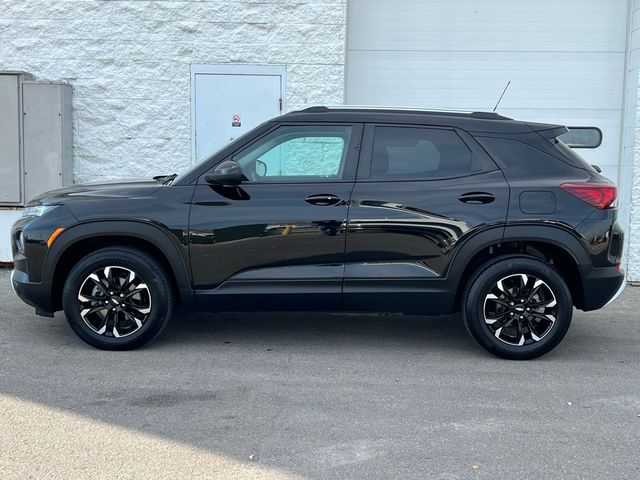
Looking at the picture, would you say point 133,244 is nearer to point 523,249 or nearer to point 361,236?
point 361,236

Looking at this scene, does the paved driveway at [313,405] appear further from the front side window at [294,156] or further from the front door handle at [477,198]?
the front side window at [294,156]

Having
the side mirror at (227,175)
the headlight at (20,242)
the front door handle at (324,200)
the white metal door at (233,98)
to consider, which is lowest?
the headlight at (20,242)

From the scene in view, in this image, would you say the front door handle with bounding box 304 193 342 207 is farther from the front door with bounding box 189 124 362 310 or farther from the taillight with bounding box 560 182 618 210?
the taillight with bounding box 560 182 618 210

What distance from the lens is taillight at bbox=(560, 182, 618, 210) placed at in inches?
218

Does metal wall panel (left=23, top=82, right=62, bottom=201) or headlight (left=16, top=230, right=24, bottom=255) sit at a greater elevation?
metal wall panel (left=23, top=82, right=62, bottom=201)

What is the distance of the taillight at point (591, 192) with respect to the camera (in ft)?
18.2

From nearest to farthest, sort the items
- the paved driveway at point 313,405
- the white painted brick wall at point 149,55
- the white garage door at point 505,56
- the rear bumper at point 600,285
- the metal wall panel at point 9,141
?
the paved driveway at point 313,405 < the rear bumper at point 600,285 < the metal wall panel at point 9,141 < the white painted brick wall at point 149,55 < the white garage door at point 505,56

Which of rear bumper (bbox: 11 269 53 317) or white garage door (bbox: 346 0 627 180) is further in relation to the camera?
white garage door (bbox: 346 0 627 180)

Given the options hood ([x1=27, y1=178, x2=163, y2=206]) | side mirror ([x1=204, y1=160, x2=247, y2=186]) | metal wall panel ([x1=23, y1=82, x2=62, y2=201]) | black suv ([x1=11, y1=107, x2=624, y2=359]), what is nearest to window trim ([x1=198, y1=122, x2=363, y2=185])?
black suv ([x1=11, y1=107, x2=624, y2=359])

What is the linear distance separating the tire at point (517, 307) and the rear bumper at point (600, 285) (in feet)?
0.57

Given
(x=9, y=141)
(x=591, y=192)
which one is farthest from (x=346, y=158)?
(x=9, y=141)

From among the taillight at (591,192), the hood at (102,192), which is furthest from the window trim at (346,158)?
the taillight at (591,192)

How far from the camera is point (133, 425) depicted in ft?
14.3

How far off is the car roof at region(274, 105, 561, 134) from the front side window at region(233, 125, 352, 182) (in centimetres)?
8
